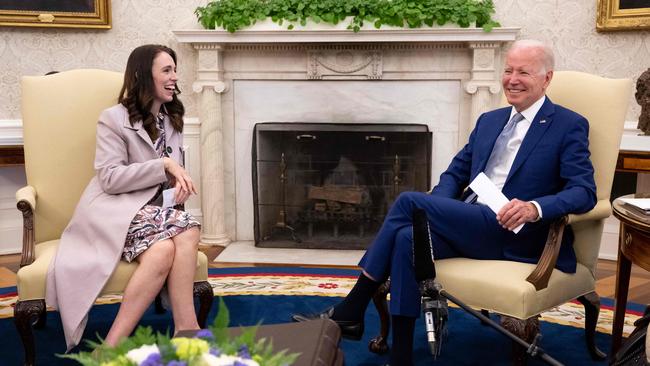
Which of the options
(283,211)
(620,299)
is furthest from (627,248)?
(283,211)

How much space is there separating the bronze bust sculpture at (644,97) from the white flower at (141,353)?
372 centimetres

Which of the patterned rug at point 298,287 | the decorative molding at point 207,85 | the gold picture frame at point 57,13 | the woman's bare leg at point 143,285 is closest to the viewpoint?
the woman's bare leg at point 143,285

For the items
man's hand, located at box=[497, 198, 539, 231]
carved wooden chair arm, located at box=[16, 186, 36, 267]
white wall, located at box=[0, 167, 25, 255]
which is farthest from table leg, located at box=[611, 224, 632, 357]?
white wall, located at box=[0, 167, 25, 255]

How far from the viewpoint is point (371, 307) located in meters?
3.54

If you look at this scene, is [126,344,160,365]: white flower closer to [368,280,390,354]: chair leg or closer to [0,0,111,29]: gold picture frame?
[368,280,390,354]: chair leg

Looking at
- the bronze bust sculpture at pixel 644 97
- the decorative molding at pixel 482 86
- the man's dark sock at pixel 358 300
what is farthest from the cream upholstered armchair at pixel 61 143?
the bronze bust sculpture at pixel 644 97

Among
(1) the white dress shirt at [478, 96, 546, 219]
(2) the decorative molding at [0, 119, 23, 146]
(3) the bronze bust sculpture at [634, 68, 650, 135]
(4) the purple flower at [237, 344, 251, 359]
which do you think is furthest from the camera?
(2) the decorative molding at [0, 119, 23, 146]

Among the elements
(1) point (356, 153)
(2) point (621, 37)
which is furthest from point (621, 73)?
(1) point (356, 153)

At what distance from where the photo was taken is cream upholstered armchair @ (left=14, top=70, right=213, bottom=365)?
299cm

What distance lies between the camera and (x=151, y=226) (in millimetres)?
2736

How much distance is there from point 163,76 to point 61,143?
1.97 feet

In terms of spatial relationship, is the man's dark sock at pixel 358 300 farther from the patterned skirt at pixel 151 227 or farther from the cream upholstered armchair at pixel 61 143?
the patterned skirt at pixel 151 227

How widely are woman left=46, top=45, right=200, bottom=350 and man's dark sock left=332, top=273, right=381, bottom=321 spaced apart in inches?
24.3

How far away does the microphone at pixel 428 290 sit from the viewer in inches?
70.3
